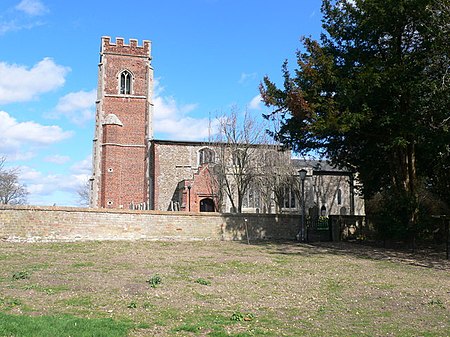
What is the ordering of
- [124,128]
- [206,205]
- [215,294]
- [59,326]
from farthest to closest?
[124,128], [206,205], [215,294], [59,326]

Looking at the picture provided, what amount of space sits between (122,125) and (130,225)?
20.5 m

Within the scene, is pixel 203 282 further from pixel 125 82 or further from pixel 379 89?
pixel 125 82

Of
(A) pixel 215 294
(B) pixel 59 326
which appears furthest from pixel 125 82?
(B) pixel 59 326

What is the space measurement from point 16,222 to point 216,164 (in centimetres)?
2008

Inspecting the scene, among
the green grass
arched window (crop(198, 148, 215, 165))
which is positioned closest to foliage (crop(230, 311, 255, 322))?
the green grass

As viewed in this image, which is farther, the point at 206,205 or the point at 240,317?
the point at 206,205

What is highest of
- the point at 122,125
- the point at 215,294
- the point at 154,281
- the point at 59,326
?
the point at 122,125

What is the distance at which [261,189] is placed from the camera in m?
39.0

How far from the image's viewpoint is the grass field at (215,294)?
7.40m

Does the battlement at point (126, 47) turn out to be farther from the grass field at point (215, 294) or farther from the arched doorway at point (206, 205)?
the grass field at point (215, 294)

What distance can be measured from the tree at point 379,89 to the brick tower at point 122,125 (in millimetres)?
21705

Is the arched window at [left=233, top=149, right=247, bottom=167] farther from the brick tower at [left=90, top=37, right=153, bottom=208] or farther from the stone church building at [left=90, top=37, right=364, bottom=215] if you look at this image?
the brick tower at [left=90, top=37, right=153, bottom=208]

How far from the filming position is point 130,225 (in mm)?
24688

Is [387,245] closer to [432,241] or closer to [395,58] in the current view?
[432,241]
